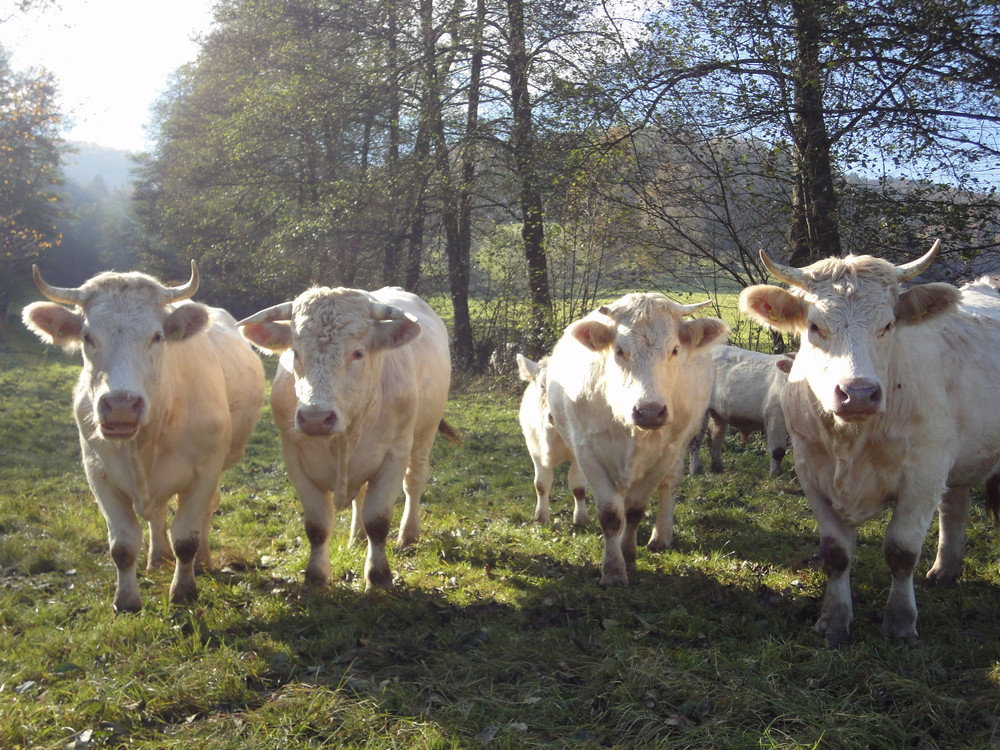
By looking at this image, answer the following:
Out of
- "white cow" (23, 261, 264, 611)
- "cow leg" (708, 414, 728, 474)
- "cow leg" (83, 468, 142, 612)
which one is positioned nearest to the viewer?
"white cow" (23, 261, 264, 611)

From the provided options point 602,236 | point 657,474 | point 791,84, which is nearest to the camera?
point 657,474

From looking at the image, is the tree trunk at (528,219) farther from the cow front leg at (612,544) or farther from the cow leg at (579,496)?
the cow front leg at (612,544)

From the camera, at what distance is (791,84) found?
1025 cm

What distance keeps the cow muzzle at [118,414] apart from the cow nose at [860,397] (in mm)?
3987

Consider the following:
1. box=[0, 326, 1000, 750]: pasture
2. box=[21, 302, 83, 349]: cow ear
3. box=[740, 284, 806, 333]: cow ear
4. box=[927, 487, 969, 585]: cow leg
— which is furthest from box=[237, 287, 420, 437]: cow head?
box=[927, 487, 969, 585]: cow leg

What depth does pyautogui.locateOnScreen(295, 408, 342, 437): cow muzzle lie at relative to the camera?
509cm

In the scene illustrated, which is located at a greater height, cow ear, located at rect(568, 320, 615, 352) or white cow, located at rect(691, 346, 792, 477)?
cow ear, located at rect(568, 320, 615, 352)

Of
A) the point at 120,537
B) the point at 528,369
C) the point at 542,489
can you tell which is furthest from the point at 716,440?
the point at 120,537

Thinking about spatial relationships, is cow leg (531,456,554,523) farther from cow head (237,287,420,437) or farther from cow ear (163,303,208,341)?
cow ear (163,303,208,341)

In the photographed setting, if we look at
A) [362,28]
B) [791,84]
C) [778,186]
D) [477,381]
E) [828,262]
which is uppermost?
[362,28]

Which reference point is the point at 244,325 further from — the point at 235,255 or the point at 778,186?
the point at 235,255

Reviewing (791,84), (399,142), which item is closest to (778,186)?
(791,84)

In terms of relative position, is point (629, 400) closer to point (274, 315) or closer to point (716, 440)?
point (274, 315)

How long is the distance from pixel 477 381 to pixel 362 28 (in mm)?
9179
